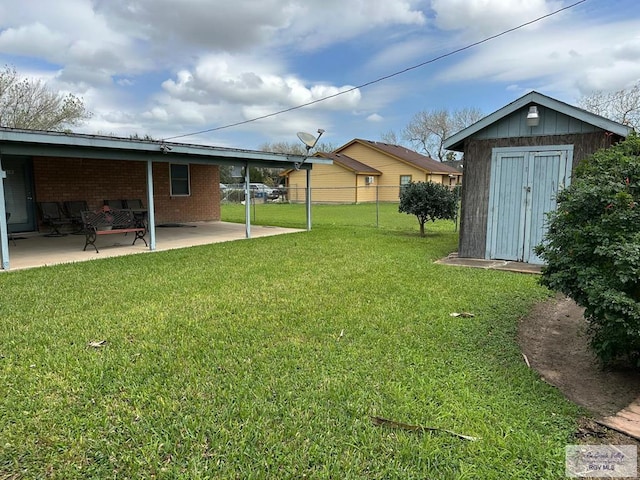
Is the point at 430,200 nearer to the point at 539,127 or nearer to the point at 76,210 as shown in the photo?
the point at 539,127

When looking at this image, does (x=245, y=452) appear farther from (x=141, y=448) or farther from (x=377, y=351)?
(x=377, y=351)

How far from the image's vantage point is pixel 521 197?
751 centimetres

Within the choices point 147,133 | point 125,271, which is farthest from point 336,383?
point 147,133

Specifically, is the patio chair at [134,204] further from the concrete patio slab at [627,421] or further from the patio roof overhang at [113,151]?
the concrete patio slab at [627,421]

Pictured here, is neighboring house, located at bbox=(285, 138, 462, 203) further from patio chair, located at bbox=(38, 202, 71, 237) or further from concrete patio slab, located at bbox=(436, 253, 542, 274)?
concrete patio slab, located at bbox=(436, 253, 542, 274)

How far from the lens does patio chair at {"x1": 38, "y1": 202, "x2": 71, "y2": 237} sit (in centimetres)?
1141

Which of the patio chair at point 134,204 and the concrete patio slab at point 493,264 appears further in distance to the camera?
the patio chair at point 134,204

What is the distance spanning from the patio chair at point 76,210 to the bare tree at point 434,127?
133ft

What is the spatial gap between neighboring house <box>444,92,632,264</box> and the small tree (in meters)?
2.73

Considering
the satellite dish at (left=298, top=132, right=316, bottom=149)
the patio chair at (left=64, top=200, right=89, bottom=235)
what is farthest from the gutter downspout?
the satellite dish at (left=298, top=132, right=316, bottom=149)

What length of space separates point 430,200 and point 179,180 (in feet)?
28.8

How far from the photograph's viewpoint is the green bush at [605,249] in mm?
2727

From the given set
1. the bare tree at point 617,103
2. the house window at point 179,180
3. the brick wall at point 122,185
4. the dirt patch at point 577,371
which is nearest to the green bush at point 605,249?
the dirt patch at point 577,371

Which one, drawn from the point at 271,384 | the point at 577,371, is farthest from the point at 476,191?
the point at 271,384
